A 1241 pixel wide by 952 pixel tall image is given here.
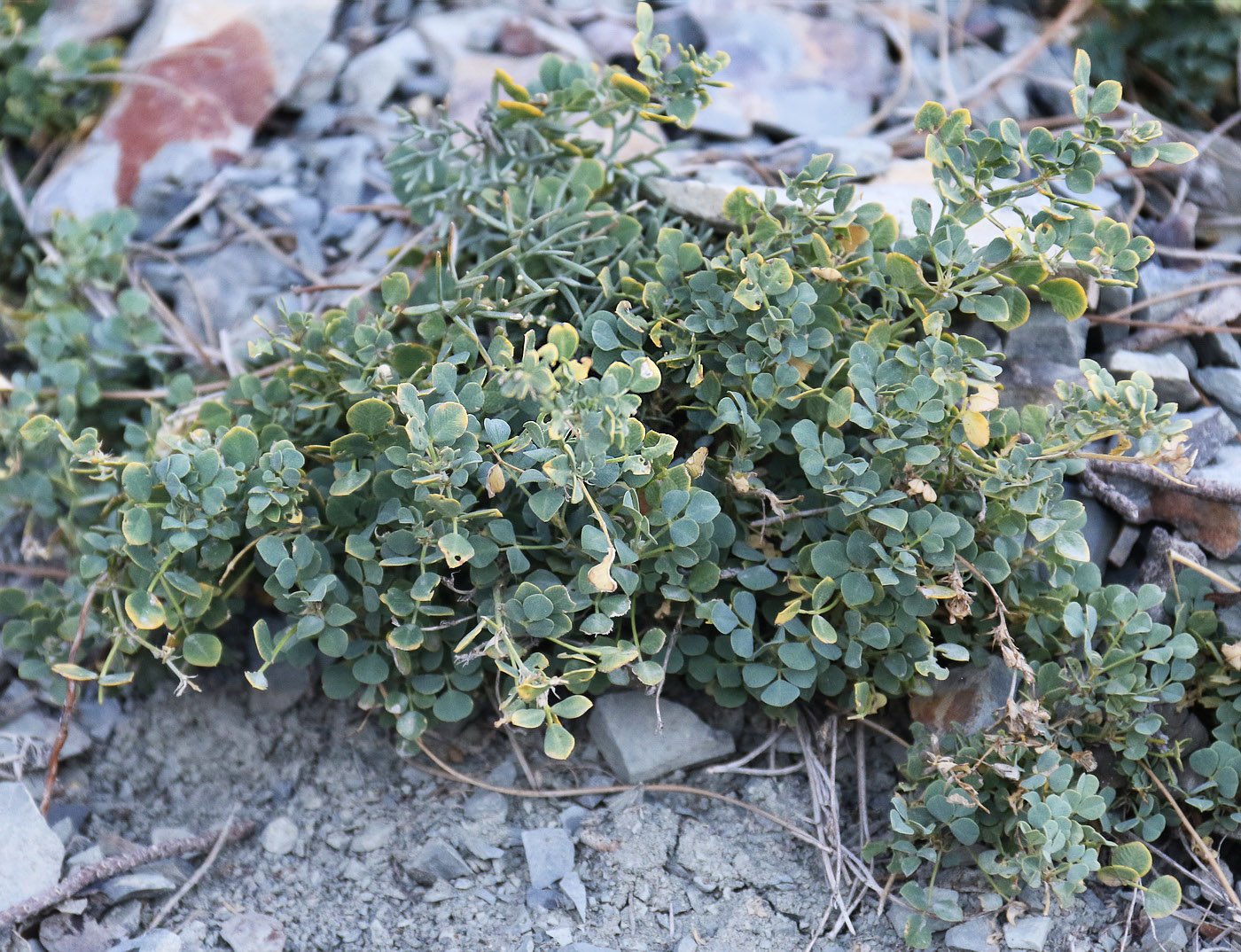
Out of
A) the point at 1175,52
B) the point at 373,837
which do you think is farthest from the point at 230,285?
the point at 1175,52

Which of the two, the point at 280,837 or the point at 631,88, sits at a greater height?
the point at 631,88

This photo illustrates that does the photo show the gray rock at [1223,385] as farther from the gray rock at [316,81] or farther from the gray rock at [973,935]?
the gray rock at [316,81]

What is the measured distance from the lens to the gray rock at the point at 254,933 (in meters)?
1.80

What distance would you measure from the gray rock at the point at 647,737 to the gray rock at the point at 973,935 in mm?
503

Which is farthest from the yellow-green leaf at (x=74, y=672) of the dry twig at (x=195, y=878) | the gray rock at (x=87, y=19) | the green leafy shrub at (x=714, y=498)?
the gray rock at (x=87, y=19)

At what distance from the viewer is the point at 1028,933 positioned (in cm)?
175

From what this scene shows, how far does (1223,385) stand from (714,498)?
4.08ft

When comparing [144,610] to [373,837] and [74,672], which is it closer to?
[74,672]

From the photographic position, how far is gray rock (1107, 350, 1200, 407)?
2.16 m

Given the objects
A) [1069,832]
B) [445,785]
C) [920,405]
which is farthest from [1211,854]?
[445,785]

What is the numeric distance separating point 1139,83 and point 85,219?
2.86 m

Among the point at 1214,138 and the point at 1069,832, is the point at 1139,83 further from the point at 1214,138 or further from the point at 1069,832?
the point at 1069,832

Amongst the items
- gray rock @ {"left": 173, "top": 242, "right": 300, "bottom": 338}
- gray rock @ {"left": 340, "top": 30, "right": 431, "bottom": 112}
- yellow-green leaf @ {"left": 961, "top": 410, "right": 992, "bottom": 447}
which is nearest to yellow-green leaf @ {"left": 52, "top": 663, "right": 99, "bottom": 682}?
gray rock @ {"left": 173, "top": 242, "right": 300, "bottom": 338}

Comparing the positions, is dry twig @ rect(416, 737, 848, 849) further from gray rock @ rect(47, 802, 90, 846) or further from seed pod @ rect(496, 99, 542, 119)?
seed pod @ rect(496, 99, 542, 119)
